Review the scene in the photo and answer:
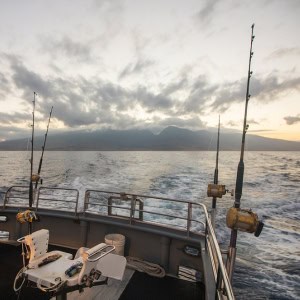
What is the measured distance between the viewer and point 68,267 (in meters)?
3.78

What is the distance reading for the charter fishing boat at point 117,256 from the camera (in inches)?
142

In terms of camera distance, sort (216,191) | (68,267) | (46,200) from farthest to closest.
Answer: (46,200) → (216,191) → (68,267)

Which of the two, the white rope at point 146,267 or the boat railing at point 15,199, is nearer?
the white rope at point 146,267

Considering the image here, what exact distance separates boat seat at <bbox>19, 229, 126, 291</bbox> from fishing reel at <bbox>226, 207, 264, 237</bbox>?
2281 mm

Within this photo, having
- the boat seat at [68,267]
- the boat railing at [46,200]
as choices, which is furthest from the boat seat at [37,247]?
the boat railing at [46,200]

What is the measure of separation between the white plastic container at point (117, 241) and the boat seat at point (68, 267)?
198 centimetres

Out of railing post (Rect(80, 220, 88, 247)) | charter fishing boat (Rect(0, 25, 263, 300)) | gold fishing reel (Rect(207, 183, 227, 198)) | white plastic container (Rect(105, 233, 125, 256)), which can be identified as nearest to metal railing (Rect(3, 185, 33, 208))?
charter fishing boat (Rect(0, 25, 263, 300))

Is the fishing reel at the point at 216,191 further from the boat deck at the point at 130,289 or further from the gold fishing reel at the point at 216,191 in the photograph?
the boat deck at the point at 130,289

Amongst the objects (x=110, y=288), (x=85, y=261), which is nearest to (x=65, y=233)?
(x=110, y=288)

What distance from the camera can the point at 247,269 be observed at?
11133 mm

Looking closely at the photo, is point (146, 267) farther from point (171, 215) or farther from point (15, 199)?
point (15, 199)

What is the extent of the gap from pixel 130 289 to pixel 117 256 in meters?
1.65

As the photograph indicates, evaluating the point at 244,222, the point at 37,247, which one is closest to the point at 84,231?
the point at 37,247

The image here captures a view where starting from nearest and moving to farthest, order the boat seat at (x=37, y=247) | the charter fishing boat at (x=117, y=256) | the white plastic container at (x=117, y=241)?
the charter fishing boat at (x=117, y=256)
the boat seat at (x=37, y=247)
the white plastic container at (x=117, y=241)
